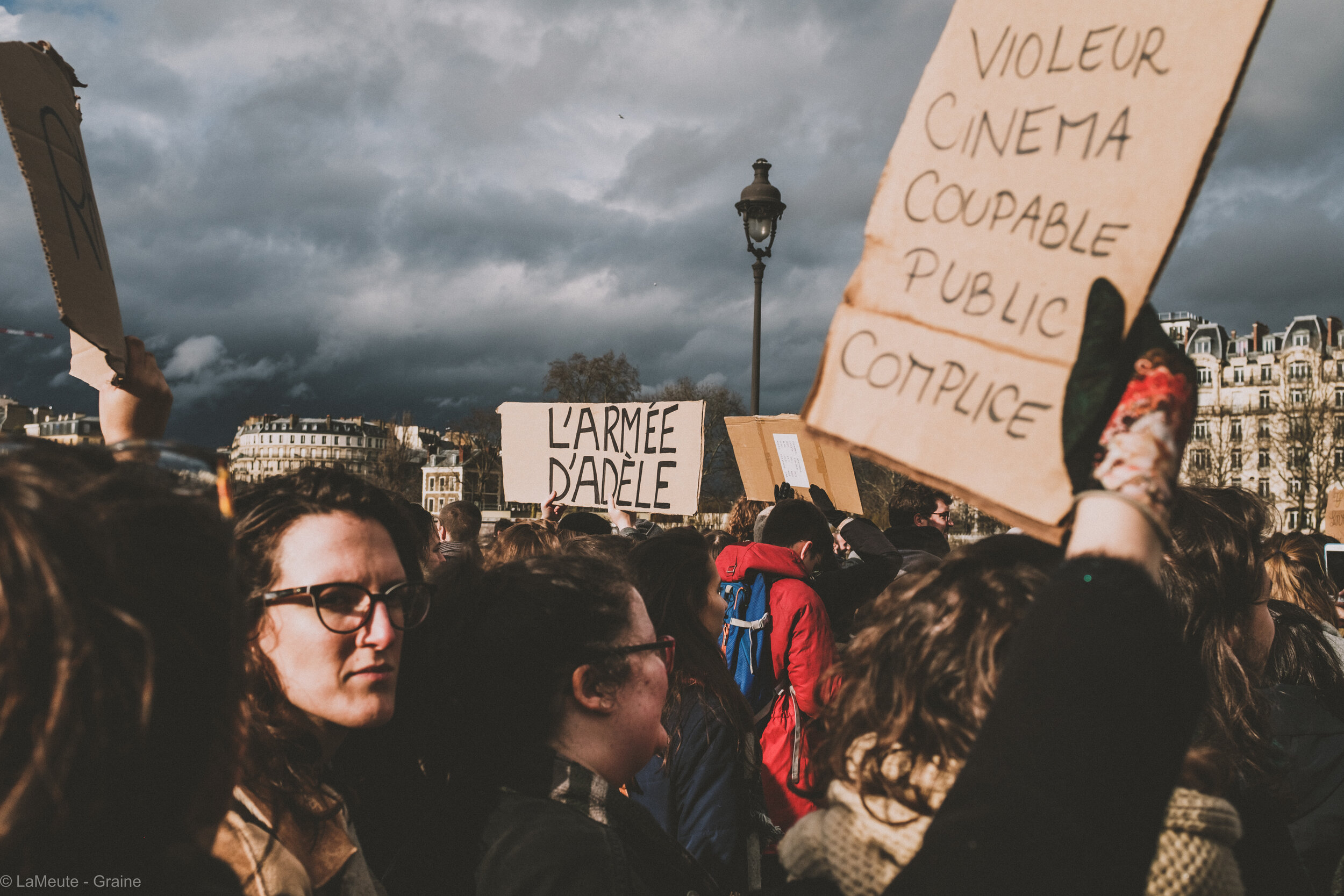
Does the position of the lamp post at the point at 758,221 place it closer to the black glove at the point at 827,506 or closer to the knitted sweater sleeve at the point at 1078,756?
the black glove at the point at 827,506

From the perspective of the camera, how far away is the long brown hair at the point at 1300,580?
408cm

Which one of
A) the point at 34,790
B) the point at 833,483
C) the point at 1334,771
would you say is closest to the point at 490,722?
the point at 34,790

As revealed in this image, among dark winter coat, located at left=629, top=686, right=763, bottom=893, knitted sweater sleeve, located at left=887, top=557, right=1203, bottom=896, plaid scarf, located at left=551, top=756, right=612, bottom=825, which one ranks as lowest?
dark winter coat, located at left=629, top=686, right=763, bottom=893

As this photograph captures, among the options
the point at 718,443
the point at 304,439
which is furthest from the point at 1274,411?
the point at 304,439

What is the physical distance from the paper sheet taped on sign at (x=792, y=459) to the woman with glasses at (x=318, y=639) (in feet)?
18.9

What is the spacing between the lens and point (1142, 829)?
89cm

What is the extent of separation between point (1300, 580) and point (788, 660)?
2.35 meters

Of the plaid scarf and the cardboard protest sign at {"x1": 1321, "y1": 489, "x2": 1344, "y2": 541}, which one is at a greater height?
the cardboard protest sign at {"x1": 1321, "y1": 489, "x2": 1344, "y2": 541}

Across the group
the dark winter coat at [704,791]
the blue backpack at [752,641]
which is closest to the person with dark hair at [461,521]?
the blue backpack at [752,641]

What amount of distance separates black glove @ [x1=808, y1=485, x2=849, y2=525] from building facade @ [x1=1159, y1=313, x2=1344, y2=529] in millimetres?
34566

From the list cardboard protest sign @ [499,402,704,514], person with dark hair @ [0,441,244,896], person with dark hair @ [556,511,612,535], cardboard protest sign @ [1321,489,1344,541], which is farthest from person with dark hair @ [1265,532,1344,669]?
cardboard protest sign @ [1321,489,1344,541]

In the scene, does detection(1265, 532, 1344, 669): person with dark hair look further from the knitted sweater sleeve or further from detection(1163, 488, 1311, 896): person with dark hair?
the knitted sweater sleeve

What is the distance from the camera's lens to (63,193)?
1898mm

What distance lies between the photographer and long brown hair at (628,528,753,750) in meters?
3.07
